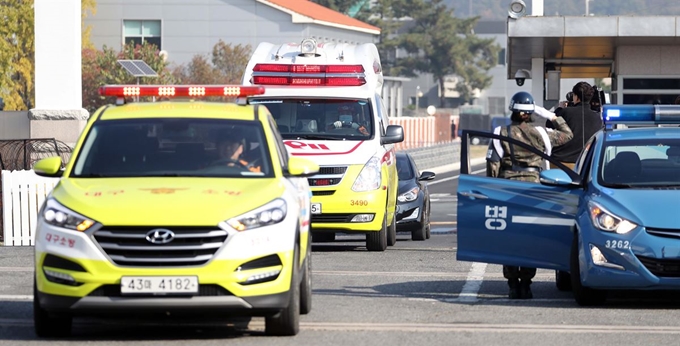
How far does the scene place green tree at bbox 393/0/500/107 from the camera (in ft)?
412

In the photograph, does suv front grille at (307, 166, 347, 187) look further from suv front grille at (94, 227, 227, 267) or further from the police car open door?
suv front grille at (94, 227, 227, 267)

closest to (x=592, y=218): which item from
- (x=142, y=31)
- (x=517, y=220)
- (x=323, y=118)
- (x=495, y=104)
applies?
(x=517, y=220)

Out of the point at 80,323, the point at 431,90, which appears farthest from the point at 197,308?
the point at 431,90

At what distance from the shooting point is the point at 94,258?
9070mm

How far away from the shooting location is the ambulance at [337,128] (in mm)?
17719

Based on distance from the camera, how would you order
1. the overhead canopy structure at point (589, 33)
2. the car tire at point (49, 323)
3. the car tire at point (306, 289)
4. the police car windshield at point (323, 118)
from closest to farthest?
the car tire at point (49, 323) < the car tire at point (306, 289) < the police car windshield at point (323, 118) < the overhead canopy structure at point (589, 33)

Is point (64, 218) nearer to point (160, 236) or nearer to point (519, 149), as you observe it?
point (160, 236)

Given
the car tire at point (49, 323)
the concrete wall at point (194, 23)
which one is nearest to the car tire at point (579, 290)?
the car tire at point (49, 323)

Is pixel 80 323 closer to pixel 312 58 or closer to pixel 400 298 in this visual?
pixel 400 298

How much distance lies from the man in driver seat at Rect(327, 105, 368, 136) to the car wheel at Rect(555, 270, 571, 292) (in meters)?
5.37

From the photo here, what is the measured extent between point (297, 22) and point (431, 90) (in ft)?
230

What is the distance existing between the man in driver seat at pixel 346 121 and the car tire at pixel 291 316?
27.1ft

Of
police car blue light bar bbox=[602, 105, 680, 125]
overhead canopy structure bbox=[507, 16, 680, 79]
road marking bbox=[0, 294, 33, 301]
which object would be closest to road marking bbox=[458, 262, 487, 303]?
police car blue light bar bbox=[602, 105, 680, 125]

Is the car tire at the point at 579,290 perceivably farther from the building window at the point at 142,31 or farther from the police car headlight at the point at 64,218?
the building window at the point at 142,31
